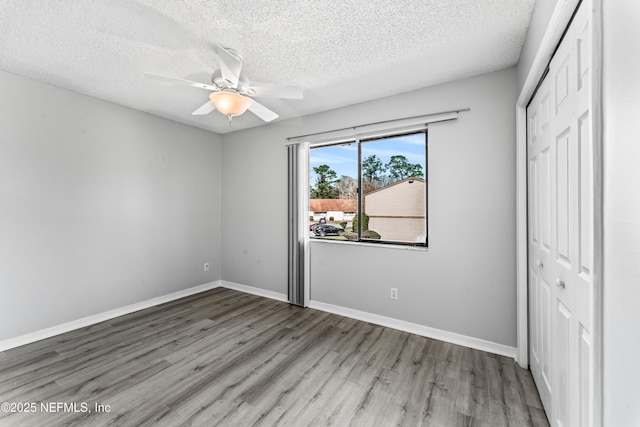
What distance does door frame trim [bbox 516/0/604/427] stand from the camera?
782 mm

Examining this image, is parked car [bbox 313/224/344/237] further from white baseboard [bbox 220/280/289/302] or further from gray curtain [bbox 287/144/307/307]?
white baseboard [bbox 220/280/289/302]

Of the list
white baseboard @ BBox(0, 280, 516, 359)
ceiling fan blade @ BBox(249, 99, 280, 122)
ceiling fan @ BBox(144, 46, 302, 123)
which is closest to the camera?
ceiling fan @ BBox(144, 46, 302, 123)

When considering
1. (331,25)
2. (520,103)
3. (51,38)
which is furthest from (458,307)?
(51,38)

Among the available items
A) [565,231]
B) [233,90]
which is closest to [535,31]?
[565,231]

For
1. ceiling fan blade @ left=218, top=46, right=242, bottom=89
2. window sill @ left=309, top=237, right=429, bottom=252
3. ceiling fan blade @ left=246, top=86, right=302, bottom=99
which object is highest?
ceiling fan blade @ left=218, top=46, right=242, bottom=89

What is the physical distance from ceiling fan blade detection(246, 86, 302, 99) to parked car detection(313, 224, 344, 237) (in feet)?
6.14

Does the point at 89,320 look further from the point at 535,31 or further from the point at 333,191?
the point at 535,31

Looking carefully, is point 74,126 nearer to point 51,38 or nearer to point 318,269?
point 51,38

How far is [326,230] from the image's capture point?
3.61 m

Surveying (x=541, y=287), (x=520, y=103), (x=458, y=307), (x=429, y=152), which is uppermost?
(x=520, y=103)

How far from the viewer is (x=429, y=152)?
2.73 meters

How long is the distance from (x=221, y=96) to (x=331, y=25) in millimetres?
946

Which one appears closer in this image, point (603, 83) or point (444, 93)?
point (603, 83)

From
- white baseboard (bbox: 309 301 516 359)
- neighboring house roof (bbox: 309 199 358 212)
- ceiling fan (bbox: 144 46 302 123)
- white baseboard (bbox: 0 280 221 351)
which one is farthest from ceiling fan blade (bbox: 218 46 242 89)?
white baseboard (bbox: 0 280 221 351)
